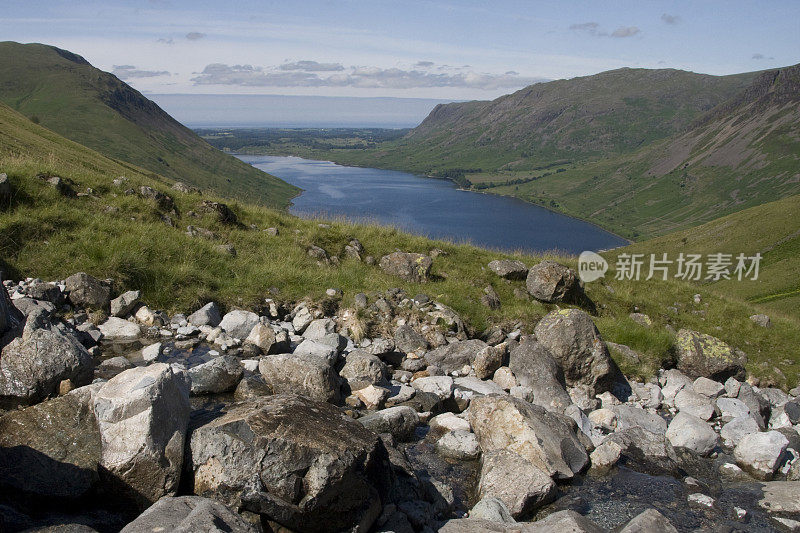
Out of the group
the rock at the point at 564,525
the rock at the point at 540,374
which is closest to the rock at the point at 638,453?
the rock at the point at 540,374

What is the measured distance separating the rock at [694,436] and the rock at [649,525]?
177 inches

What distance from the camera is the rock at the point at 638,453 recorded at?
9.91 m

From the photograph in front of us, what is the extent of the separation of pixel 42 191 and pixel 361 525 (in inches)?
583

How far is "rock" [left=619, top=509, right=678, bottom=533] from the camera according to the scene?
23.1 ft

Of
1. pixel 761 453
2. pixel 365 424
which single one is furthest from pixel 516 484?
pixel 761 453

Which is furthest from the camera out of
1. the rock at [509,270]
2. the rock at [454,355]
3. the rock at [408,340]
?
the rock at [509,270]

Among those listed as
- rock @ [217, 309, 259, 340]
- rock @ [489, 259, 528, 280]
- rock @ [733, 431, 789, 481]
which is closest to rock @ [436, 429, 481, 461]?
rock @ [217, 309, 259, 340]

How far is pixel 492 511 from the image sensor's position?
758cm

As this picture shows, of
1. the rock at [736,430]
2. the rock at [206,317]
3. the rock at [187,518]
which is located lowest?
the rock at [736,430]

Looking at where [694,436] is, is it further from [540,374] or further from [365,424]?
[365,424]

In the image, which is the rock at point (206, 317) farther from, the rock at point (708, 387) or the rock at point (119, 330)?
the rock at point (708, 387)

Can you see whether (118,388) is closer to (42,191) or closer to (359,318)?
(359,318)

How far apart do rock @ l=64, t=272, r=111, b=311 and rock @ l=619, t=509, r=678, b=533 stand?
39.3ft

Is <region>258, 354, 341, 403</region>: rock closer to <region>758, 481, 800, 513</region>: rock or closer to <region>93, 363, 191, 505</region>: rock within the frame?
<region>93, 363, 191, 505</region>: rock
